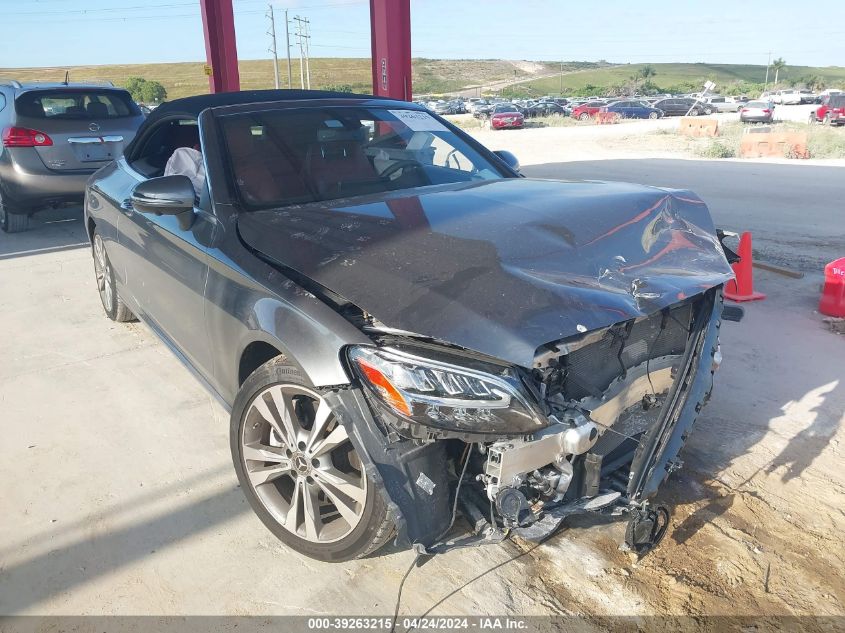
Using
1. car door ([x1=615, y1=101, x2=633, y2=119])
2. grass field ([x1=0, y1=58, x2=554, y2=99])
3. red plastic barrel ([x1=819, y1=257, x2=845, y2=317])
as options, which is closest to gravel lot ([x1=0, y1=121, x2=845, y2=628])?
red plastic barrel ([x1=819, y1=257, x2=845, y2=317])

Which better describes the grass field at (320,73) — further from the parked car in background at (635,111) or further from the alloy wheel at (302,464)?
the alloy wheel at (302,464)

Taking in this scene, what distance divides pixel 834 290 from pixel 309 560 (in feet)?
14.7

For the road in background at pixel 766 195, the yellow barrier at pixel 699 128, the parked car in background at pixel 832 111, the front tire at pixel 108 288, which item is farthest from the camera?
the parked car in background at pixel 832 111

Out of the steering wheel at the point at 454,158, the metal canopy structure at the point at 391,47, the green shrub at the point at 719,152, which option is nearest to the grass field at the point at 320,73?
the green shrub at the point at 719,152

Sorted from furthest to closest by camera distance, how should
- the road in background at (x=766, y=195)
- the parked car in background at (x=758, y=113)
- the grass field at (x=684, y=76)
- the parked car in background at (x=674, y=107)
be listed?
the grass field at (x=684, y=76) < the parked car in background at (x=674, y=107) < the parked car in background at (x=758, y=113) < the road in background at (x=766, y=195)

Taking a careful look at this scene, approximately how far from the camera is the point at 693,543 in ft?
8.77

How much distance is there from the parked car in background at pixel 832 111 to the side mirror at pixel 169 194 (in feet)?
115

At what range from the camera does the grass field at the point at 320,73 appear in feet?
281

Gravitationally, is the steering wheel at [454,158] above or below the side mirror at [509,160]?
above

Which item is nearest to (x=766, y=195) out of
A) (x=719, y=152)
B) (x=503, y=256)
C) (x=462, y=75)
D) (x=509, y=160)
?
(x=719, y=152)

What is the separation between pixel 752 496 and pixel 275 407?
211cm

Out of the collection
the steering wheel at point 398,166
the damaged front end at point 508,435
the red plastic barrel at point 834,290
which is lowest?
the red plastic barrel at point 834,290

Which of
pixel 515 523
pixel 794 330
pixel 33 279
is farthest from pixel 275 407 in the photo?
pixel 33 279

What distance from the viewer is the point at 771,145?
19219 millimetres
